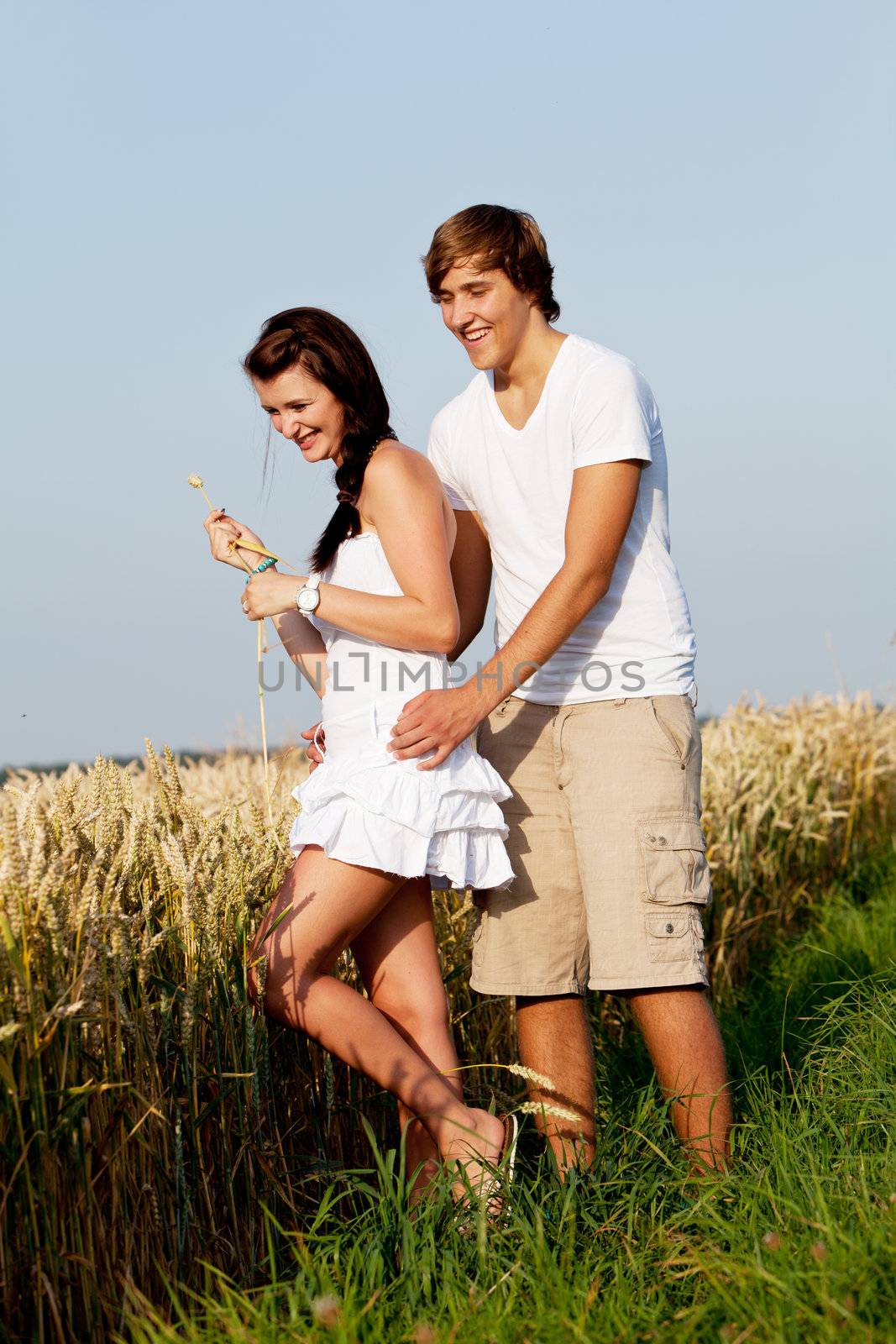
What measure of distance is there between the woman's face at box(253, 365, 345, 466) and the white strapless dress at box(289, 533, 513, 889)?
0.75 ft

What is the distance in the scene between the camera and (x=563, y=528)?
3293mm

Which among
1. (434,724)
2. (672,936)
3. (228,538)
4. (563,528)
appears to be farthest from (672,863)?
(228,538)

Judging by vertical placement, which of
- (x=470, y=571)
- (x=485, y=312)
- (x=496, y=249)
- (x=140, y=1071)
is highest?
(x=496, y=249)

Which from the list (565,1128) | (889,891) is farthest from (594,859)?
(889,891)

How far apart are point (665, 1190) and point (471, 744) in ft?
3.74

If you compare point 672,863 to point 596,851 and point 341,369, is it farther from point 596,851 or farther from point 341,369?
point 341,369

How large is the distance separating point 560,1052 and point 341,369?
1.82 metres

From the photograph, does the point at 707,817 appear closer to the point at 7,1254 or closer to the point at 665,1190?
the point at 665,1190

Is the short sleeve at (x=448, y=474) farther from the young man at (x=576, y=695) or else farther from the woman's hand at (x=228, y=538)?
the woman's hand at (x=228, y=538)

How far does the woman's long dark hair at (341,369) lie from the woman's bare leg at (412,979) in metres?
0.91

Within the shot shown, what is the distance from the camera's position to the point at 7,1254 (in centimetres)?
216

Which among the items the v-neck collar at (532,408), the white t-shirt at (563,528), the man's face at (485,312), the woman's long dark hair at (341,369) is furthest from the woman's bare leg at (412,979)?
the man's face at (485,312)

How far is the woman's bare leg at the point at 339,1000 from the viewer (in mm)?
2770

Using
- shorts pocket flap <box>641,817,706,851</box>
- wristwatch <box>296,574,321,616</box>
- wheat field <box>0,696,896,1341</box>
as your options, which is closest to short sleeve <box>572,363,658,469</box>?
wristwatch <box>296,574,321,616</box>
